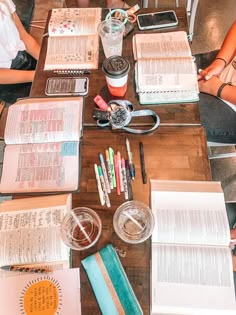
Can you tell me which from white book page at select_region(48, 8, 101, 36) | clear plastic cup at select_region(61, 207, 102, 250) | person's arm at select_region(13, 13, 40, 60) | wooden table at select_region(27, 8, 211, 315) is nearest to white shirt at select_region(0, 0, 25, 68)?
person's arm at select_region(13, 13, 40, 60)

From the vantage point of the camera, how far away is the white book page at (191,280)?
0.69 meters

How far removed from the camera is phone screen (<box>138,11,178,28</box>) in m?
1.17

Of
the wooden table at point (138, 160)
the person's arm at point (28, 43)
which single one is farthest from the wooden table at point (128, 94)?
the person's arm at point (28, 43)

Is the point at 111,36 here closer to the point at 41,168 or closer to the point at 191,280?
the point at 41,168

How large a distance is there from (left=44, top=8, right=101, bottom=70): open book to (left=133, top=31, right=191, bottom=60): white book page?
0.17 metres

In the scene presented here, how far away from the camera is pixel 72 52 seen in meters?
1.12

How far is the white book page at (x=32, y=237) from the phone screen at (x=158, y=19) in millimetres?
827

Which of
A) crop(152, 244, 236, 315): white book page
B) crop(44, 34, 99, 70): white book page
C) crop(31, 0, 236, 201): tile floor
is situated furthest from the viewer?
crop(31, 0, 236, 201): tile floor

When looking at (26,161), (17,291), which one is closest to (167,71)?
(26,161)

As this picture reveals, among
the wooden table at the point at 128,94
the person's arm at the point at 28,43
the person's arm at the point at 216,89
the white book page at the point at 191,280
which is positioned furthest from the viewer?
the person's arm at the point at 28,43

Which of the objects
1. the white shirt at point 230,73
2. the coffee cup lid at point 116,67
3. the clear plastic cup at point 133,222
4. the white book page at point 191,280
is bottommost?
the white book page at point 191,280

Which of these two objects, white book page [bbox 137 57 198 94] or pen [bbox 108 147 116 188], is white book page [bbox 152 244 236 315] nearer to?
pen [bbox 108 147 116 188]

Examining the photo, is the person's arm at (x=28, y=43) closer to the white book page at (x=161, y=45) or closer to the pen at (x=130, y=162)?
the white book page at (x=161, y=45)

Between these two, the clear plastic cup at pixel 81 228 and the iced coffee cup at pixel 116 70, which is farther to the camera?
the iced coffee cup at pixel 116 70
